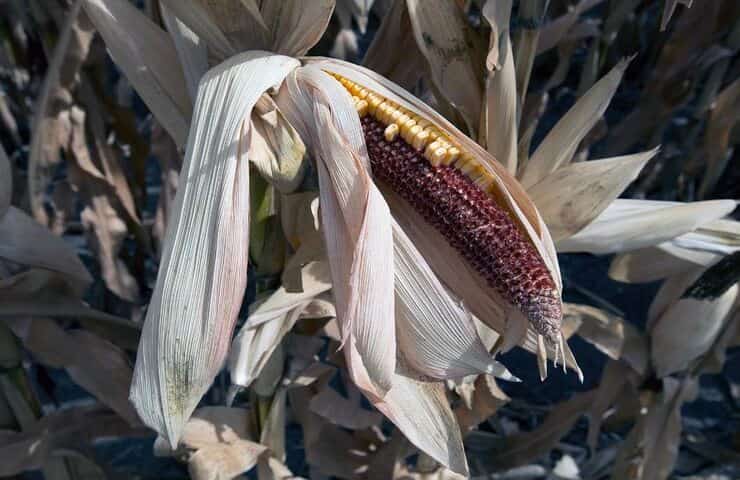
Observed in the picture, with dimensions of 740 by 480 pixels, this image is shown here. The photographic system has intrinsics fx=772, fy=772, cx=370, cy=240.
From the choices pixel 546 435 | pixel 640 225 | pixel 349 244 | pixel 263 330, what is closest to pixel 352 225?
pixel 349 244

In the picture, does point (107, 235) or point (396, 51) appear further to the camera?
point (107, 235)

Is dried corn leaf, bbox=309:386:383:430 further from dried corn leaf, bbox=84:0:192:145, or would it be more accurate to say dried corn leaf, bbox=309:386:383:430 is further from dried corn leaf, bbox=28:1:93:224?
dried corn leaf, bbox=28:1:93:224

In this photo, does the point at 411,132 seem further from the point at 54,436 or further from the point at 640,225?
the point at 54,436

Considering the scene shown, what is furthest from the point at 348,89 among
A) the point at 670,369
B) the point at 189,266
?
the point at 670,369

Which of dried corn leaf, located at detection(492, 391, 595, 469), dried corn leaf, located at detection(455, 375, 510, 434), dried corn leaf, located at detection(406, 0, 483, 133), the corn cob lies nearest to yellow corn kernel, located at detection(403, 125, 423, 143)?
the corn cob

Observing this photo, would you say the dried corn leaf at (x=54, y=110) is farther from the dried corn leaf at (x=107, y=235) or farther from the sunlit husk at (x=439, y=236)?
the sunlit husk at (x=439, y=236)

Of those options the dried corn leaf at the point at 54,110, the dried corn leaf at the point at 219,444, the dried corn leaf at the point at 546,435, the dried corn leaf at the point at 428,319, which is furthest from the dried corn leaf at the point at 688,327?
the dried corn leaf at the point at 54,110
